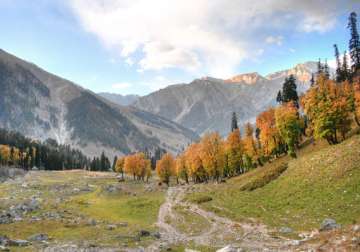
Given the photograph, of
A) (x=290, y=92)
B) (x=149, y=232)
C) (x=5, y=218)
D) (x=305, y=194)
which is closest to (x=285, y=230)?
(x=305, y=194)

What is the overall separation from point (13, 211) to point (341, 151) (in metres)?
58.3

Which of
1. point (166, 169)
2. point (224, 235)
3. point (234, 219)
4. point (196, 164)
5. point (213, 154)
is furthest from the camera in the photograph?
point (166, 169)

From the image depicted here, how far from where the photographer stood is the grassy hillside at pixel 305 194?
38750 millimetres

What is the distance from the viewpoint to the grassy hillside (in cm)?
3875

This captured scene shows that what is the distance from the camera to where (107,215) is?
58406mm

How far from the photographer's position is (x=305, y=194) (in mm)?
47312

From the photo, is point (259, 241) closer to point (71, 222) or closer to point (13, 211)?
point (71, 222)

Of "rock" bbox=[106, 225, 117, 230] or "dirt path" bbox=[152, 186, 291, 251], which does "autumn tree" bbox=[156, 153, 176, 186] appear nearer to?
"dirt path" bbox=[152, 186, 291, 251]

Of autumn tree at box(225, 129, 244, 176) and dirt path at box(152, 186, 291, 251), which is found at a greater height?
autumn tree at box(225, 129, 244, 176)

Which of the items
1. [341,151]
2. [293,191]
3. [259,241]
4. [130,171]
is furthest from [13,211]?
[130,171]

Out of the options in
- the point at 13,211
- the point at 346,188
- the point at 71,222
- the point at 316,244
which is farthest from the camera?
the point at 13,211

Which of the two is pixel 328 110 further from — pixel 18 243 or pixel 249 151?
pixel 18 243

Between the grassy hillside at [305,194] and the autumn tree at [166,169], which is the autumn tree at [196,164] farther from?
the grassy hillside at [305,194]

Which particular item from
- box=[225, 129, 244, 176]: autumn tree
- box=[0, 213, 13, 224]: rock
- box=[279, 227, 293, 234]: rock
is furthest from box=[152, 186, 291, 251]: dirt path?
box=[225, 129, 244, 176]: autumn tree
